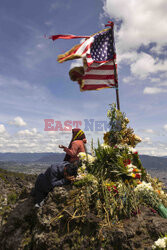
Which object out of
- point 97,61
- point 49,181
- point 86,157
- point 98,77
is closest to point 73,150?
point 86,157

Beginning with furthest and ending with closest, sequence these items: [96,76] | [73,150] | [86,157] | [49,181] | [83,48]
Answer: [96,76] → [83,48] → [73,150] → [86,157] → [49,181]

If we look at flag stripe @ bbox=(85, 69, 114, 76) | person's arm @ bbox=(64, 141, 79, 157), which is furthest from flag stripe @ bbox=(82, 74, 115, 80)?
person's arm @ bbox=(64, 141, 79, 157)

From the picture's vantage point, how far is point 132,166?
671 cm

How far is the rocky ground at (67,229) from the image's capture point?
15.6ft

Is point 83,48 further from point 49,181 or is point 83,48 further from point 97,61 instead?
point 49,181

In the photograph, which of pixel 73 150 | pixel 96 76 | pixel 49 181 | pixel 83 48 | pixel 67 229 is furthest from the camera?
pixel 96 76

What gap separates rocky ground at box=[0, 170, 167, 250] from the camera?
4742mm

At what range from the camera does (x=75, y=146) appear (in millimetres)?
7312

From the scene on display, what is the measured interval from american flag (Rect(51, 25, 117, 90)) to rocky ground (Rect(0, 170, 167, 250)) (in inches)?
182

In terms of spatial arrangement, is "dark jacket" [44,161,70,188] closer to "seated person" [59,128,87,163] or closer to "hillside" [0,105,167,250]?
"hillside" [0,105,167,250]

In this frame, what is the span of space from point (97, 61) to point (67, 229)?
6.67 m

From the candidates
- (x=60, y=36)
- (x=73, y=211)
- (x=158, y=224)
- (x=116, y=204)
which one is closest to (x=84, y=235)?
(x=73, y=211)

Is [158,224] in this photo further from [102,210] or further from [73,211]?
[73,211]

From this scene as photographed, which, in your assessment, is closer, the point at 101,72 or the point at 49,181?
the point at 49,181
